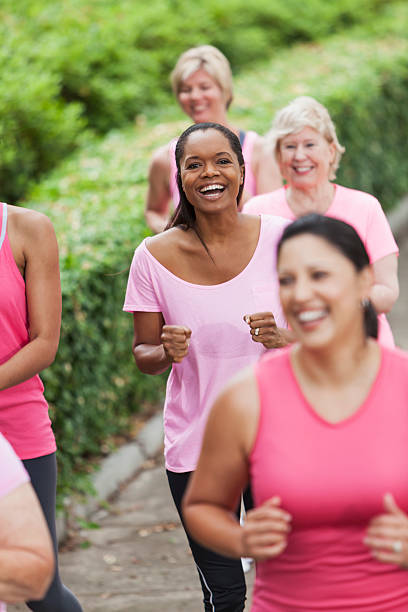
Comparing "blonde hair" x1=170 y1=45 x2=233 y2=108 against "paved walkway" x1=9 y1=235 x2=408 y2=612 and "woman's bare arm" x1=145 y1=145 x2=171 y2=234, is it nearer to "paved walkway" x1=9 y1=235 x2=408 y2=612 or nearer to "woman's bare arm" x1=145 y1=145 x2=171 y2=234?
"woman's bare arm" x1=145 y1=145 x2=171 y2=234

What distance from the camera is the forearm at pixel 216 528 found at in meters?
2.29

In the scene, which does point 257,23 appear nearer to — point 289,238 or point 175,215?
point 175,215

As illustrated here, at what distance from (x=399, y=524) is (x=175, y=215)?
1.72 metres

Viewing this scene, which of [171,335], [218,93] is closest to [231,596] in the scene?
[171,335]

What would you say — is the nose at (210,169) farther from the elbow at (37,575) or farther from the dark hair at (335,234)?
the elbow at (37,575)

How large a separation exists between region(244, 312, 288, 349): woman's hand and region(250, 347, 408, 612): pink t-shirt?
0.86 m

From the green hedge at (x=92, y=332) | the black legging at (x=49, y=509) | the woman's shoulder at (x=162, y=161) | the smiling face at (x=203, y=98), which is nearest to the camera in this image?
the black legging at (x=49, y=509)

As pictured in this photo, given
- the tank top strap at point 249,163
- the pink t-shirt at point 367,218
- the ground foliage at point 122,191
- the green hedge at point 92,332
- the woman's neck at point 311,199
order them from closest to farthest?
the pink t-shirt at point 367,218 → the woman's neck at point 311,199 → the tank top strap at point 249,163 → the green hedge at point 92,332 → the ground foliage at point 122,191

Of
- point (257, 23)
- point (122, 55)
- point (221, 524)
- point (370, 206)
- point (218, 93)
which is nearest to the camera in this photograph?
point (221, 524)

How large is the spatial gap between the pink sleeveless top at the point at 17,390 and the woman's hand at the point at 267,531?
1302 mm

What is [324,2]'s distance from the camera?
16.7 m

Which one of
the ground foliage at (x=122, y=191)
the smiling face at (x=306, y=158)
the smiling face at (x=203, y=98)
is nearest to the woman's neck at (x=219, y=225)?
the smiling face at (x=306, y=158)

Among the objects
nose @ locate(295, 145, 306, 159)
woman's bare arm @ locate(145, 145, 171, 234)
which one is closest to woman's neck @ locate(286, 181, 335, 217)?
nose @ locate(295, 145, 306, 159)

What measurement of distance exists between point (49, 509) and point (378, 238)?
5.37 feet
